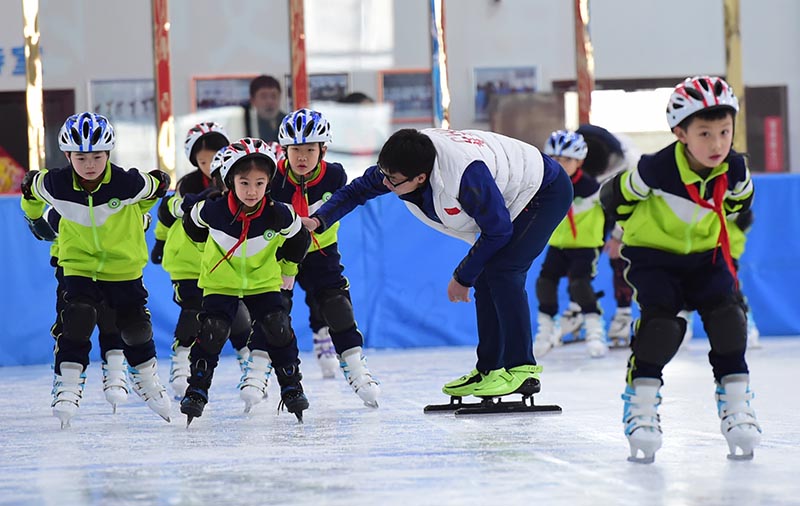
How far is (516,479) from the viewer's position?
412cm

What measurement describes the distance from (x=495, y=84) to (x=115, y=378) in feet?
18.2

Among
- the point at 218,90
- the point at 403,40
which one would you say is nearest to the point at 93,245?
the point at 218,90

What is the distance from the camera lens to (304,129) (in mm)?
6617

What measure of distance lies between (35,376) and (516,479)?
5.49 metres

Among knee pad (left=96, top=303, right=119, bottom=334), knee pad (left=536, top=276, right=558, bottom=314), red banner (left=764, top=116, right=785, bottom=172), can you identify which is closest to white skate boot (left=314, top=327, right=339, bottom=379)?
knee pad (left=536, top=276, right=558, bottom=314)

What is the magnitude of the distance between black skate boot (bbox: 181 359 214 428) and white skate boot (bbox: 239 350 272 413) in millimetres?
406

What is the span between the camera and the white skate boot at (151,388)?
20.0 ft

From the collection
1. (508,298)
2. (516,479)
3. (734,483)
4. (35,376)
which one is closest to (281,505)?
(516,479)

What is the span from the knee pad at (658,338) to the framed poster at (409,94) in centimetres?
654

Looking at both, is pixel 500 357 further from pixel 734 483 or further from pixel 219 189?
pixel 734 483

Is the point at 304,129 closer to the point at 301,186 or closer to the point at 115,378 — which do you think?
the point at 301,186

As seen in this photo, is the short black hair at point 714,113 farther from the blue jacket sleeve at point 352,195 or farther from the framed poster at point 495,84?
the framed poster at point 495,84

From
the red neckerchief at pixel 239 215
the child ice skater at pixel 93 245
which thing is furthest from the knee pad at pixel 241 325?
the red neckerchief at pixel 239 215

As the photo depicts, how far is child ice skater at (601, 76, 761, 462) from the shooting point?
4.39 metres
